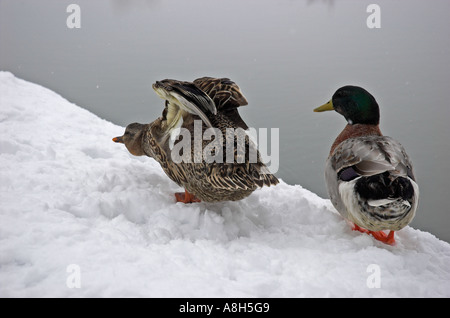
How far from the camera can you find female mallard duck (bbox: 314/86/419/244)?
2.30 meters

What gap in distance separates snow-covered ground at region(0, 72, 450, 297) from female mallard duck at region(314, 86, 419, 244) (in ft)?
0.66

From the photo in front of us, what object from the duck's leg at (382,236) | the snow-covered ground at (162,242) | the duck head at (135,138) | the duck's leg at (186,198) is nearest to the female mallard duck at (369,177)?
the duck's leg at (382,236)

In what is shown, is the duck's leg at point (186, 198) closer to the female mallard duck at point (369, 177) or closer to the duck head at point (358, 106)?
the female mallard duck at point (369, 177)

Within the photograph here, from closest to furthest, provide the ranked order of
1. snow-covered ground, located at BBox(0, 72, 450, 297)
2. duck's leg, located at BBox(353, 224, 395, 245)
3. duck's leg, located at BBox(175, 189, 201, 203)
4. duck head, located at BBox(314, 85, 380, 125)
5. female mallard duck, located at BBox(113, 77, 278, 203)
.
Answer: snow-covered ground, located at BBox(0, 72, 450, 297)
female mallard duck, located at BBox(113, 77, 278, 203)
duck's leg, located at BBox(353, 224, 395, 245)
duck's leg, located at BBox(175, 189, 201, 203)
duck head, located at BBox(314, 85, 380, 125)

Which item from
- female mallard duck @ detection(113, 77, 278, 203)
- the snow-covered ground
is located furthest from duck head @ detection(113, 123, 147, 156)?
female mallard duck @ detection(113, 77, 278, 203)

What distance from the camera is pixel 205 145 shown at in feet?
8.40

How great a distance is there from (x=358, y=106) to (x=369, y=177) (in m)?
0.90

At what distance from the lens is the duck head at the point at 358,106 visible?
3045 millimetres

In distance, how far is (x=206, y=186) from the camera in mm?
2549

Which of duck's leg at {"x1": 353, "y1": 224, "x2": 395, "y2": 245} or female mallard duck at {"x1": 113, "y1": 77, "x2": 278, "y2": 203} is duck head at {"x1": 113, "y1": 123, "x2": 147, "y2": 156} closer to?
female mallard duck at {"x1": 113, "y1": 77, "x2": 278, "y2": 203}

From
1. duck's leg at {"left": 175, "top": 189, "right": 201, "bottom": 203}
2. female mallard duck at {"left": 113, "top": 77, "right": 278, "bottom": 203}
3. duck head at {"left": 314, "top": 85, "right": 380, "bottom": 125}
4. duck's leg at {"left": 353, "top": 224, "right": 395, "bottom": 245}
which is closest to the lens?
female mallard duck at {"left": 113, "top": 77, "right": 278, "bottom": 203}

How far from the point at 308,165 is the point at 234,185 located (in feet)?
8.75

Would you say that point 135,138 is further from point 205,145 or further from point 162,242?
point 162,242

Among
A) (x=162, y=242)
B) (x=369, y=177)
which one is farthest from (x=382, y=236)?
(x=162, y=242)
